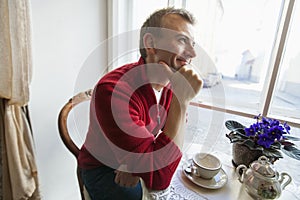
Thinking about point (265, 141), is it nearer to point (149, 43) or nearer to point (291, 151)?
point (291, 151)

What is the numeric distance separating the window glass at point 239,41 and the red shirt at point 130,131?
0.56m

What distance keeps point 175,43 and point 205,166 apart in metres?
0.50

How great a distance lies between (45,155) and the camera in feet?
3.73

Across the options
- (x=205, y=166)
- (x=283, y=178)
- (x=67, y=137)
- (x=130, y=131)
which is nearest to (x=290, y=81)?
(x=283, y=178)

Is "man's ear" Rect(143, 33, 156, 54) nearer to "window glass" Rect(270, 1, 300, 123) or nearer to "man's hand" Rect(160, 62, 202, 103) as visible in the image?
"man's hand" Rect(160, 62, 202, 103)

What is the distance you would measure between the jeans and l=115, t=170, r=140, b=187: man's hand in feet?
0.06

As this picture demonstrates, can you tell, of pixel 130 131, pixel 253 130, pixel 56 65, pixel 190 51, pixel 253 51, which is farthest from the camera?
pixel 253 51

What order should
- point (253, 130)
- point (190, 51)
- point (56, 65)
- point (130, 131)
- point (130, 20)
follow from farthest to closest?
1. point (130, 20)
2. point (56, 65)
3. point (253, 130)
4. point (190, 51)
5. point (130, 131)

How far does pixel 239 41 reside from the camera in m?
1.23

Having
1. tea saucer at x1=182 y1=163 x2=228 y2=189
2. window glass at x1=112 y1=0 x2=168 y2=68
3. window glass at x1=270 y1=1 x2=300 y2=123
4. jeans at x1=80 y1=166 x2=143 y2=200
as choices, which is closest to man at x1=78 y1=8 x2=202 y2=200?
jeans at x1=80 y1=166 x2=143 y2=200

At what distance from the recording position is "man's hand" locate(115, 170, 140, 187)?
716mm

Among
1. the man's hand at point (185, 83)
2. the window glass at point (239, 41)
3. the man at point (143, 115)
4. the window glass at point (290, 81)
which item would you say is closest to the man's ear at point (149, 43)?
the man at point (143, 115)

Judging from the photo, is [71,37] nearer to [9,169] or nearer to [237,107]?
[9,169]

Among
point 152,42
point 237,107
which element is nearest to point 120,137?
point 152,42
